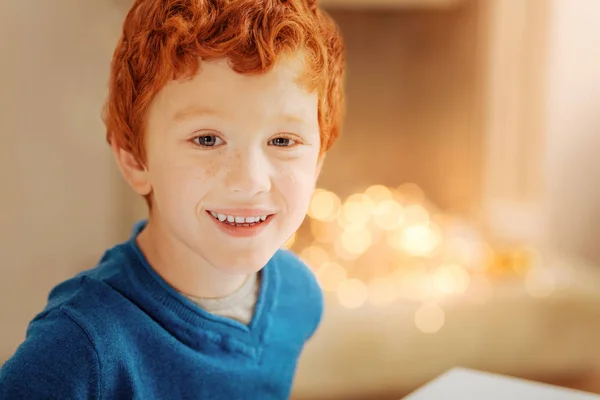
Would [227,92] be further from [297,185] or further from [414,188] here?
[414,188]

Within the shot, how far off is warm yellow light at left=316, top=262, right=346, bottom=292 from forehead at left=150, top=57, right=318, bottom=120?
1327 millimetres

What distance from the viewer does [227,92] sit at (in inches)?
21.9

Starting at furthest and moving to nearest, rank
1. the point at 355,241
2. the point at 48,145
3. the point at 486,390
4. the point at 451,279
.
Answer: the point at 355,241 → the point at 451,279 → the point at 48,145 → the point at 486,390

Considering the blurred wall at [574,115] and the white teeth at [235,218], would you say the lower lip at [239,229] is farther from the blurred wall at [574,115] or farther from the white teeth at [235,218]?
the blurred wall at [574,115]

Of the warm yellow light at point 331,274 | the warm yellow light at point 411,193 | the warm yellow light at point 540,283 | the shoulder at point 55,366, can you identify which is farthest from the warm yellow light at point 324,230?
the shoulder at point 55,366

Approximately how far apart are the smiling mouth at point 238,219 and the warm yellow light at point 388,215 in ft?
4.73

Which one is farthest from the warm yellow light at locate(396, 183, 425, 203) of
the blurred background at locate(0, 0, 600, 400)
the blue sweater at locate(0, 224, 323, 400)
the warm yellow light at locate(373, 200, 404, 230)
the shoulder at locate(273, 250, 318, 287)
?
the blue sweater at locate(0, 224, 323, 400)

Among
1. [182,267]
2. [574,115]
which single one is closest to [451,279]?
[574,115]

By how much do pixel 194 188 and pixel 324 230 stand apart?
4.94ft

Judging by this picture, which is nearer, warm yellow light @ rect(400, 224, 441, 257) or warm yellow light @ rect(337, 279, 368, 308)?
warm yellow light @ rect(337, 279, 368, 308)

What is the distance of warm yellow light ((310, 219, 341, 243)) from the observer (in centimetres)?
204

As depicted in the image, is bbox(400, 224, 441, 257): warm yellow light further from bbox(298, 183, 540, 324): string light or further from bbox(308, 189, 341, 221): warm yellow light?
bbox(308, 189, 341, 221): warm yellow light

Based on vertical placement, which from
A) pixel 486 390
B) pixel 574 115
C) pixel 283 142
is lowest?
pixel 486 390

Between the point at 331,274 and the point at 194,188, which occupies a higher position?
the point at 194,188
